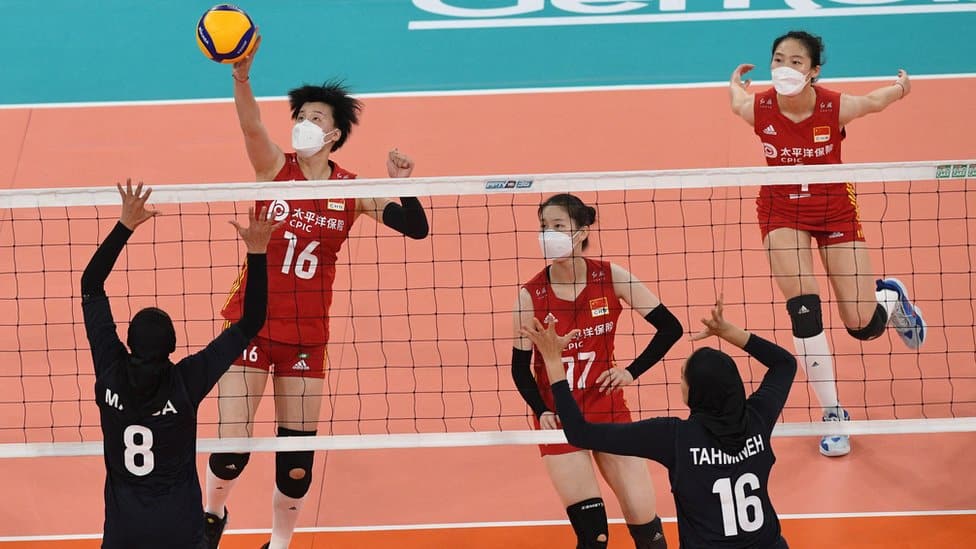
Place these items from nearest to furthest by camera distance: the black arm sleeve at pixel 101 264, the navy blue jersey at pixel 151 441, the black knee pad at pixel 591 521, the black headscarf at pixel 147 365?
the black headscarf at pixel 147 365, the navy blue jersey at pixel 151 441, the black arm sleeve at pixel 101 264, the black knee pad at pixel 591 521

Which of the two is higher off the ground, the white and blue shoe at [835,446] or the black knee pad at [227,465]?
the black knee pad at [227,465]

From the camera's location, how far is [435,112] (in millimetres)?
12148

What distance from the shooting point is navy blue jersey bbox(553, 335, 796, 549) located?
5359 millimetres

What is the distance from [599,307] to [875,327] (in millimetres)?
2227

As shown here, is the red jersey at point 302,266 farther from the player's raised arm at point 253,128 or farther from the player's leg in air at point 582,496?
the player's leg in air at point 582,496

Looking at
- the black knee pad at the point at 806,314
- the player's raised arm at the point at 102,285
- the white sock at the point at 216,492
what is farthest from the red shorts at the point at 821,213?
the player's raised arm at the point at 102,285

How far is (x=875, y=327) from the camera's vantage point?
8.14 meters

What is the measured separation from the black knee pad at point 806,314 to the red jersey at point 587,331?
153 centimetres

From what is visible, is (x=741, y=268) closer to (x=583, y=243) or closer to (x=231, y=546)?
(x=583, y=243)

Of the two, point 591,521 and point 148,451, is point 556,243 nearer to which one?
point 591,521

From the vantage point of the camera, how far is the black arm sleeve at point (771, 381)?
18.4 ft

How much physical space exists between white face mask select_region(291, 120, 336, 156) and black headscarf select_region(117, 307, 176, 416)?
1873 millimetres

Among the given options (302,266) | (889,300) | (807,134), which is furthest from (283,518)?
(889,300)

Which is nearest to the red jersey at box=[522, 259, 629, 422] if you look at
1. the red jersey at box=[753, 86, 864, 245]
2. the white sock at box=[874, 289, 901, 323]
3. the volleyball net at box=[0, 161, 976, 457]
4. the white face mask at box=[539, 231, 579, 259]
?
the white face mask at box=[539, 231, 579, 259]
